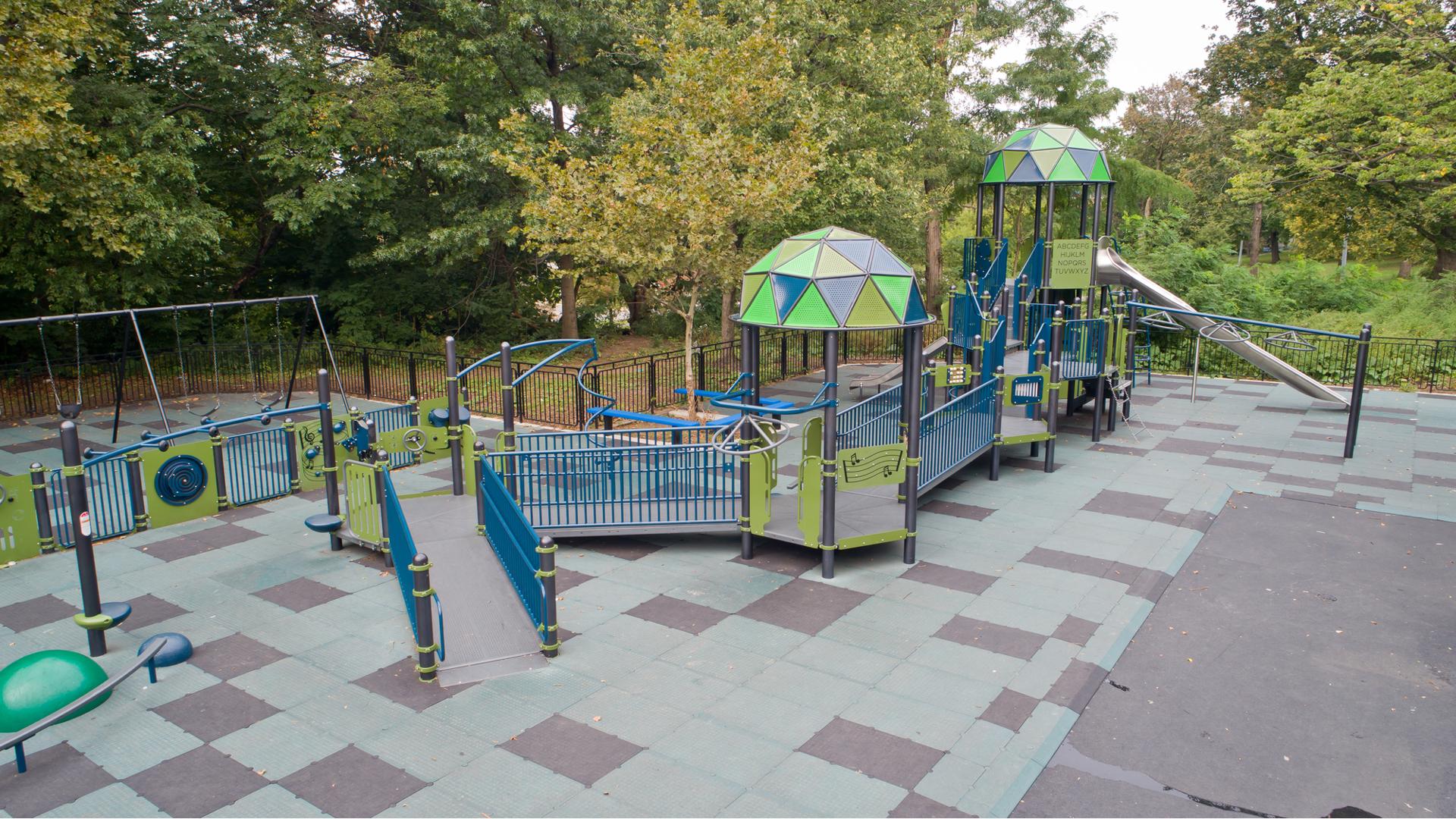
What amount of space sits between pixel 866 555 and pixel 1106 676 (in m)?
3.34

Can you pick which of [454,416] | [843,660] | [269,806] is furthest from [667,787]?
[454,416]

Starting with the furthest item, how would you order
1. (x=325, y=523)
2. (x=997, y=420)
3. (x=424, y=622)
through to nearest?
1. (x=997, y=420)
2. (x=325, y=523)
3. (x=424, y=622)

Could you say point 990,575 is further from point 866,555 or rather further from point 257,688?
point 257,688

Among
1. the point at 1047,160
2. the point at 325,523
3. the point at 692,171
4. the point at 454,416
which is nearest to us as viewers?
the point at 325,523

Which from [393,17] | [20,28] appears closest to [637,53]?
[393,17]

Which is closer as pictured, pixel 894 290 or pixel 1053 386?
pixel 894 290

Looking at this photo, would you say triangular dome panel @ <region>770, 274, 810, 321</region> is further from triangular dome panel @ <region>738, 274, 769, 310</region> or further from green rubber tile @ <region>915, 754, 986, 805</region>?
green rubber tile @ <region>915, 754, 986, 805</region>

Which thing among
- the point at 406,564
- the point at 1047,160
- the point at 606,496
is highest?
the point at 1047,160

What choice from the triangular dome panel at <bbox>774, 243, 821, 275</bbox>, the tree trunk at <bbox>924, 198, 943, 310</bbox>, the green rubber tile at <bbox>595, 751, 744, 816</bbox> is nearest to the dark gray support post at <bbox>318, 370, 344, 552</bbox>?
the triangular dome panel at <bbox>774, 243, 821, 275</bbox>

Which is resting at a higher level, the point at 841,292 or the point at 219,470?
the point at 841,292

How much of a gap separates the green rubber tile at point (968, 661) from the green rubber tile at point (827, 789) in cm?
191

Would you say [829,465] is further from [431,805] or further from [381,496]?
[431,805]

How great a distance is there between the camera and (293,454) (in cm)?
1327

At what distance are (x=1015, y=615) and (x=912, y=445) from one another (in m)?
2.10
